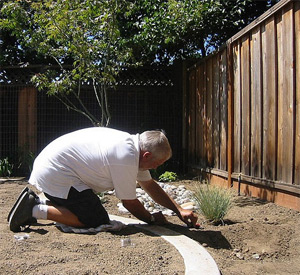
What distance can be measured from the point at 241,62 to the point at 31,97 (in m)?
5.05

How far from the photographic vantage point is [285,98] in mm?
4227

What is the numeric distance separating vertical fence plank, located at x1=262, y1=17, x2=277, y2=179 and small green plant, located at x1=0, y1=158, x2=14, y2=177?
18.1 feet

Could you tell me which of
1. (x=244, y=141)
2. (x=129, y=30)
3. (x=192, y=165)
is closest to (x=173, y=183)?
(x=192, y=165)

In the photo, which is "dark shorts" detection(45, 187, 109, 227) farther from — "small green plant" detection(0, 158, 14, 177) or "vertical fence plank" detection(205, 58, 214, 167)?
"small green plant" detection(0, 158, 14, 177)

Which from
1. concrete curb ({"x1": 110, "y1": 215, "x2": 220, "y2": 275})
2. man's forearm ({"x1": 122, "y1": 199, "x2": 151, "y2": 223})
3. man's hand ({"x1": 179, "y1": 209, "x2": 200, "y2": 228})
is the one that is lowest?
concrete curb ({"x1": 110, "y1": 215, "x2": 220, "y2": 275})

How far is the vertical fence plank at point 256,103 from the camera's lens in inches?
193

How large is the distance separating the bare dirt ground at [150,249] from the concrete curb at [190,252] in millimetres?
58

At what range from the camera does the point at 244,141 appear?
213 inches

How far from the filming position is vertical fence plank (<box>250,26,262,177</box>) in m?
4.91

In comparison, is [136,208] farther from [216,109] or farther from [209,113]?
[209,113]

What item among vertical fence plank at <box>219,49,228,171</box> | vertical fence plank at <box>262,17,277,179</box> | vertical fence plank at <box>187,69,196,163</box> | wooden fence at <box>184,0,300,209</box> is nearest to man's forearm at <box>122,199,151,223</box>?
wooden fence at <box>184,0,300,209</box>

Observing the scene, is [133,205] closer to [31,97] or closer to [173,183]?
[173,183]

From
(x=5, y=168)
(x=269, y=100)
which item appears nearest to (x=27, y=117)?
(x=5, y=168)

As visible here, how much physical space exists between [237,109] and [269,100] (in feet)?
Answer: 3.66
